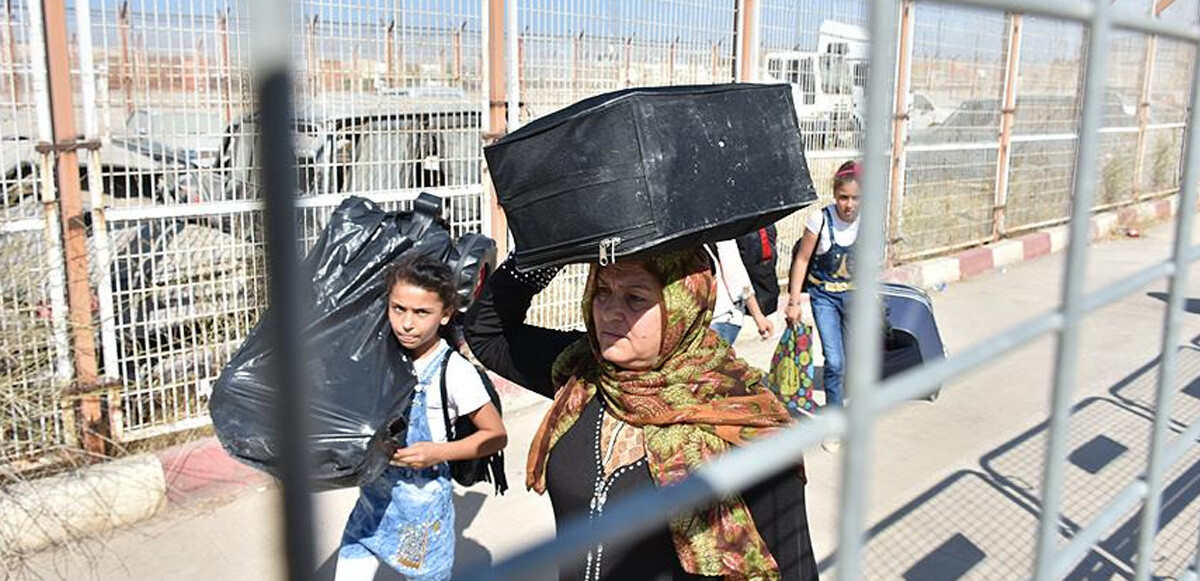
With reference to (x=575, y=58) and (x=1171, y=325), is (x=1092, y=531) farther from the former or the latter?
(x=575, y=58)

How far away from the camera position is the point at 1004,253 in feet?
32.6

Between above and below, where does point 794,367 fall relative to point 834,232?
below

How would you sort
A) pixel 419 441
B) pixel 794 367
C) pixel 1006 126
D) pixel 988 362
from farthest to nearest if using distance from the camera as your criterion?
Answer: 1. pixel 1006 126
2. pixel 794 367
3. pixel 419 441
4. pixel 988 362

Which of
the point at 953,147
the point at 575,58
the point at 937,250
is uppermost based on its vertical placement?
the point at 575,58

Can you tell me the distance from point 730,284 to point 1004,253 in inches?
245

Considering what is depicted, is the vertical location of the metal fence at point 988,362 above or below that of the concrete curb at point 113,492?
above

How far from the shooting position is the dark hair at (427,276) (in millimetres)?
2816

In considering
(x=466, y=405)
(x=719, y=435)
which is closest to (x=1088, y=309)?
(x=719, y=435)

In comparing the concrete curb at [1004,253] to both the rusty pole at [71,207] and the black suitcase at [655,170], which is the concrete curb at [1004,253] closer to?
the rusty pole at [71,207]

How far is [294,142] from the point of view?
1.59ft

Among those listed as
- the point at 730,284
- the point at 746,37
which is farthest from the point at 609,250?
the point at 746,37

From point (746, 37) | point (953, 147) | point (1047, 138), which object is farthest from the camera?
point (1047, 138)

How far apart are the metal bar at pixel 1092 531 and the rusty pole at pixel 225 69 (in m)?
3.50

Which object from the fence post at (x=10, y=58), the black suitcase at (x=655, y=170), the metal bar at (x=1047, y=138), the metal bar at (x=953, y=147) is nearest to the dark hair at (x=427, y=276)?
the black suitcase at (x=655, y=170)
